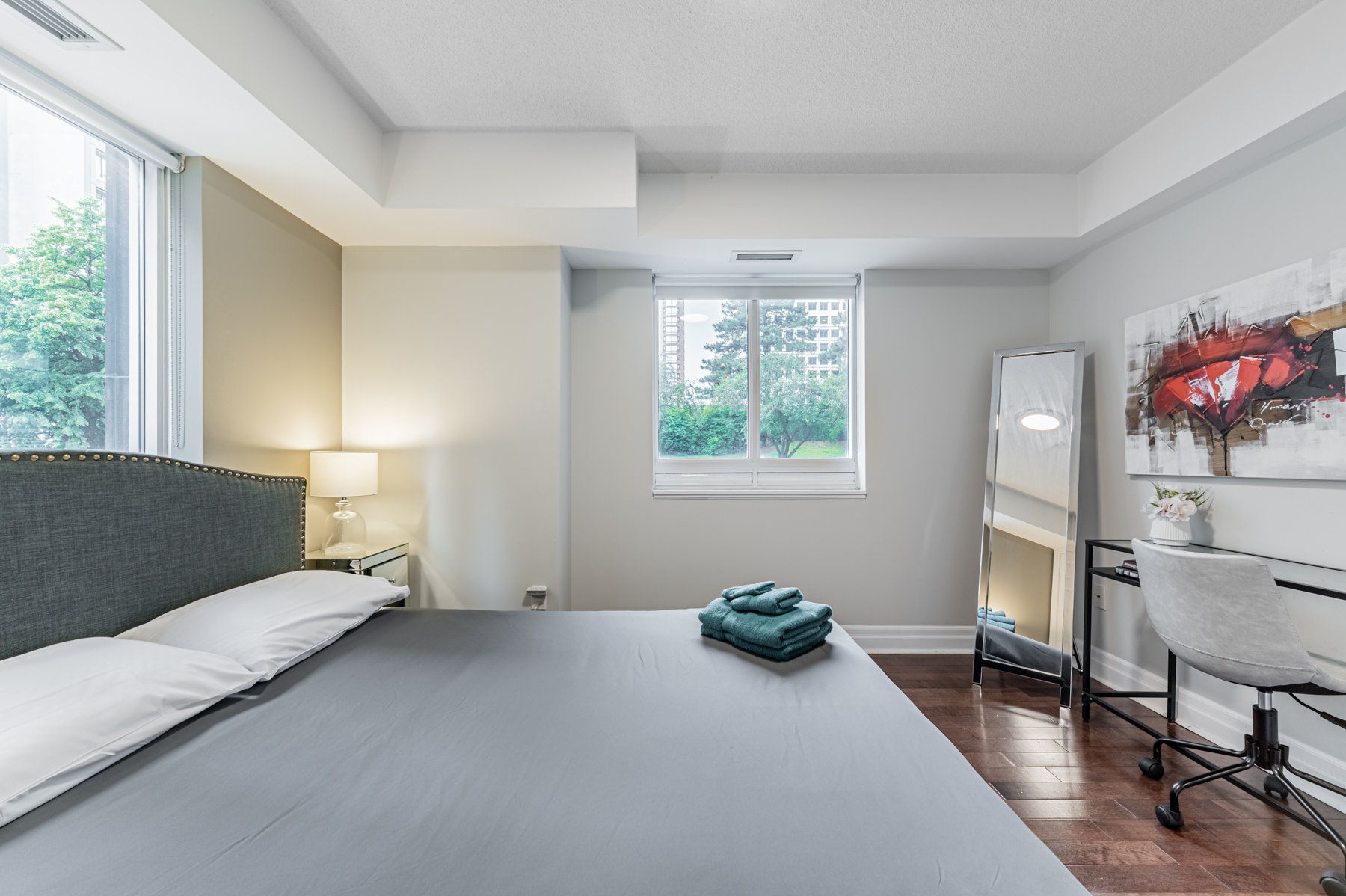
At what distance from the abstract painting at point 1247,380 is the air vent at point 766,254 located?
1778 millimetres

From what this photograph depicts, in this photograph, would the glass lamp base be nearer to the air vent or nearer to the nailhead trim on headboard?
the nailhead trim on headboard

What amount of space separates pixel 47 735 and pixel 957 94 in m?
3.37

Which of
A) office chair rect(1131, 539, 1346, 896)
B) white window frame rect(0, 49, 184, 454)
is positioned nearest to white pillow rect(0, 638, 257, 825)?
white window frame rect(0, 49, 184, 454)

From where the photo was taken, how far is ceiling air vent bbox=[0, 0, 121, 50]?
1507 mm

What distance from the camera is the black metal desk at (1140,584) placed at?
6.13 ft

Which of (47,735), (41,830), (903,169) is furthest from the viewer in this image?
(903,169)

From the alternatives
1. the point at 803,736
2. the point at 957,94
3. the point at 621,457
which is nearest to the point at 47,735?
the point at 803,736

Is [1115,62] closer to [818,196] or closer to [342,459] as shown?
[818,196]

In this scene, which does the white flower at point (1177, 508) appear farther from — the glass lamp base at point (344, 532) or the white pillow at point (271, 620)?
the glass lamp base at point (344, 532)

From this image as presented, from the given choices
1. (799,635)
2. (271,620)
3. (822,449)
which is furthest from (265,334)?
(822,449)

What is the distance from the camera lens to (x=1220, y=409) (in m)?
2.46

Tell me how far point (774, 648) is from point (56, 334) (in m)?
2.55

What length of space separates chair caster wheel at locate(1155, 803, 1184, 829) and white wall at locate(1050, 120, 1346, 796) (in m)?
0.71

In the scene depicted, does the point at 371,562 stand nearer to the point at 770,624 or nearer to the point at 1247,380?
the point at 770,624
